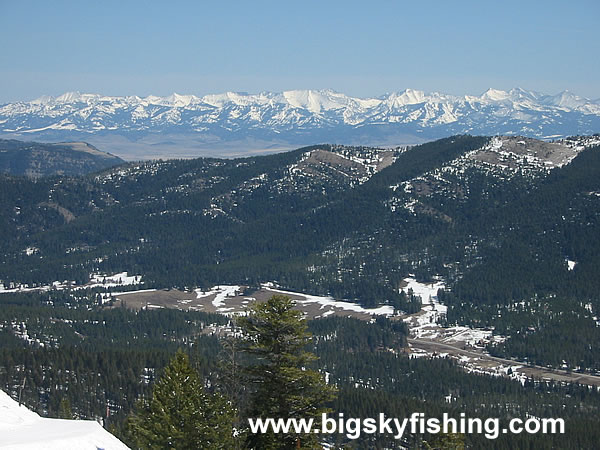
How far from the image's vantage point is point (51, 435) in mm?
46625

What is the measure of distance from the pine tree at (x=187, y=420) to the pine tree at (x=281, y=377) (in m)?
1.97

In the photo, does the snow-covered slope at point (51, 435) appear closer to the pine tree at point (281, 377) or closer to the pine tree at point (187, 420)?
the pine tree at point (187, 420)

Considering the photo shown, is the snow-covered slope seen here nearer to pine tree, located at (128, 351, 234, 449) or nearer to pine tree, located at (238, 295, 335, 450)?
pine tree, located at (128, 351, 234, 449)

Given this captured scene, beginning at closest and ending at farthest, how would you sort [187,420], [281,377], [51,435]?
[51,435], [281,377], [187,420]

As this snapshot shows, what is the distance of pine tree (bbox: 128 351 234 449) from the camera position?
178 ft

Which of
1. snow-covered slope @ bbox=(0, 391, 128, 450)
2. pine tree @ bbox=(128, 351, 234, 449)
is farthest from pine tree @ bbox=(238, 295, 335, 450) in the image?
snow-covered slope @ bbox=(0, 391, 128, 450)

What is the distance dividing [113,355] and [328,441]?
58558 mm

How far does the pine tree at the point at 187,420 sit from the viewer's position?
54.4m

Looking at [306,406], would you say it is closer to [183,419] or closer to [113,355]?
[183,419]

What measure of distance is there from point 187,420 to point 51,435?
438 inches

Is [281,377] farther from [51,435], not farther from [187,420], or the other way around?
[51,435]

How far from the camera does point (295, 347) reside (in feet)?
180

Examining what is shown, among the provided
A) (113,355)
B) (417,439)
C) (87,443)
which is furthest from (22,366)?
(87,443)

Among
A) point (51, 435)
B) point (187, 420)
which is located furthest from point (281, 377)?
point (51, 435)
